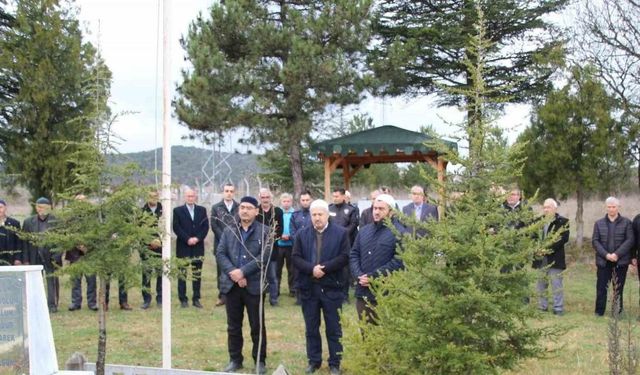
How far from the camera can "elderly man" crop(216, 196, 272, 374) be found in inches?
303

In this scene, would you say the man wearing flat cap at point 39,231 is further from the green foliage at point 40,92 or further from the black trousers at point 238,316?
the green foliage at point 40,92

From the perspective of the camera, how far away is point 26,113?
2017 cm

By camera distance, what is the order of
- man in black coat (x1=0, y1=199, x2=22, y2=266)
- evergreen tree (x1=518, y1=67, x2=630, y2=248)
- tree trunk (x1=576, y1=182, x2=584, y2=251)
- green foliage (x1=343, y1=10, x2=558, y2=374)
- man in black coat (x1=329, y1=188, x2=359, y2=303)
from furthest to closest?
tree trunk (x1=576, y1=182, x2=584, y2=251) → evergreen tree (x1=518, y1=67, x2=630, y2=248) → man in black coat (x1=329, y1=188, x2=359, y2=303) → man in black coat (x1=0, y1=199, x2=22, y2=266) → green foliage (x1=343, y1=10, x2=558, y2=374)

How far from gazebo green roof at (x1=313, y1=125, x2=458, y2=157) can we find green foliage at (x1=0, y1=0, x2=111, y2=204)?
7.20 metres

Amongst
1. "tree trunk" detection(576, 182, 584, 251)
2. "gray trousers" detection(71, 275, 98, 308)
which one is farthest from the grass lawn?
"tree trunk" detection(576, 182, 584, 251)

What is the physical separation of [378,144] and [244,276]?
29.7ft

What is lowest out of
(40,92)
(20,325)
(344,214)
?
(20,325)

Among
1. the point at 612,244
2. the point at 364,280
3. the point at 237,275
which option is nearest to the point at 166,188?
the point at 237,275

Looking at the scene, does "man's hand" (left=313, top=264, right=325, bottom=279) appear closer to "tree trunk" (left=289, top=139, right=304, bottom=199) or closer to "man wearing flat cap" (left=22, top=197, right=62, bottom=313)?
"man wearing flat cap" (left=22, top=197, right=62, bottom=313)

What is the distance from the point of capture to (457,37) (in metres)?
20.6

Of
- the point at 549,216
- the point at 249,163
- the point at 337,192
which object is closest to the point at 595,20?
the point at 337,192

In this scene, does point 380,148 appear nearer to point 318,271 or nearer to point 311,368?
point 318,271

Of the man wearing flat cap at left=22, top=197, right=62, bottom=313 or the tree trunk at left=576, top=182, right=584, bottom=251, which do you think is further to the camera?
the tree trunk at left=576, top=182, right=584, bottom=251

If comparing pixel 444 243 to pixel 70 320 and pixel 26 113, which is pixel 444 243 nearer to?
pixel 70 320
